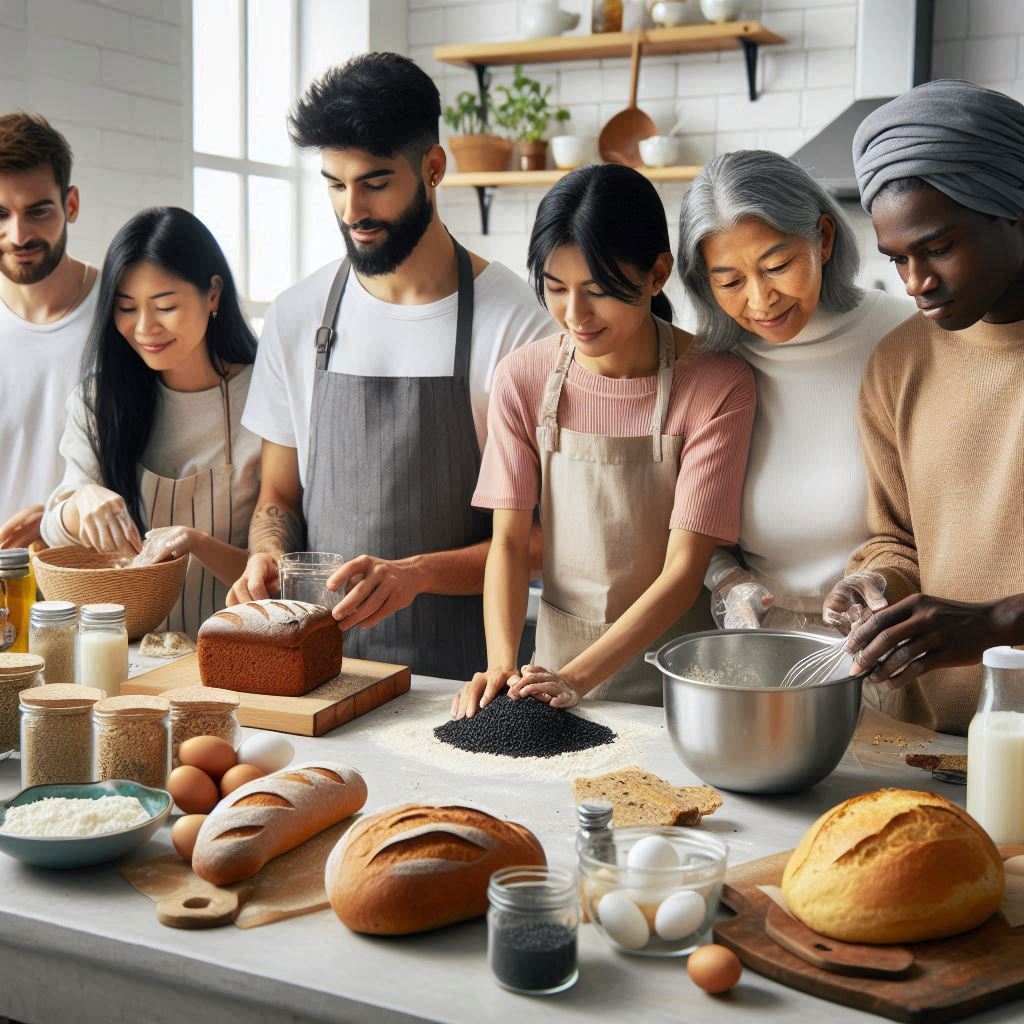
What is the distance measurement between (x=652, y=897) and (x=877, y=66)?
13.3 ft

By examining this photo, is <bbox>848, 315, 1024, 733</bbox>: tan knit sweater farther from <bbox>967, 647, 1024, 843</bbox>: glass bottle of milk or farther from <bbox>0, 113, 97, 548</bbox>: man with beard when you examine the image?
<bbox>0, 113, 97, 548</bbox>: man with beard

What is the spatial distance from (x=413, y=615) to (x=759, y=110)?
3.37 m

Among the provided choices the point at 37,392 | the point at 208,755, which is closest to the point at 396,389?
the point at 37,392

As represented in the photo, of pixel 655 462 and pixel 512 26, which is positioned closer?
pixel 655 462

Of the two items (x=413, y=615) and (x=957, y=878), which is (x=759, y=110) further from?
(x=957, y=878)

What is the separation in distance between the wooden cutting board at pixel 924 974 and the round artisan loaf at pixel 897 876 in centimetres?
2

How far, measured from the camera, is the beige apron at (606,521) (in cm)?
213

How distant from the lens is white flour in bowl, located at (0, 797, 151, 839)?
132 centimetres

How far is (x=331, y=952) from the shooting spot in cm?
116

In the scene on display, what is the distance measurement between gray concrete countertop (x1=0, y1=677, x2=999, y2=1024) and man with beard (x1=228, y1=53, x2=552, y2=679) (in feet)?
3.63

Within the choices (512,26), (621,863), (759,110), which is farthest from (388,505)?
(512,26)

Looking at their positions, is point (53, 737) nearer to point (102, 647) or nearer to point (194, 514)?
point (102, 647)

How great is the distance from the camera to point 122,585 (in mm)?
2215

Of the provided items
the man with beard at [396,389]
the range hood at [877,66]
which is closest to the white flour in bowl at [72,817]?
the man with beard at [396,389]
